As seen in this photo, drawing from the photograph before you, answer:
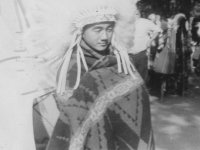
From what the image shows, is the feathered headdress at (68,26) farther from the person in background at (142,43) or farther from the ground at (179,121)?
the ground at (179,121)

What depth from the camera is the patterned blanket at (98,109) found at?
1429mm

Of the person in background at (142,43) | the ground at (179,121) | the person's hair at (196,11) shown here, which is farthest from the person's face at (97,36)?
the ground at (179,121)

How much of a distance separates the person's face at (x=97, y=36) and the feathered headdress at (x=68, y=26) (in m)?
0.02

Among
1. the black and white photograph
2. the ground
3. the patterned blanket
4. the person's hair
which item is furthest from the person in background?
the ground

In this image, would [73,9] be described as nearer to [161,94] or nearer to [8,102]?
[8,102]

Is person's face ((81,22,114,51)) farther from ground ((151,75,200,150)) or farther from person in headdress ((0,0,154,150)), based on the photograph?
ground ((151,75,200,150))

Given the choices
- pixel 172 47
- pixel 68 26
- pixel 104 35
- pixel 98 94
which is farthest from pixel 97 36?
pixel 172 47

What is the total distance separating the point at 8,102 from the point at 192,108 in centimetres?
116

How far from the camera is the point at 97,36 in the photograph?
1.42 m

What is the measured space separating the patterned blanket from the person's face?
0.18 ft

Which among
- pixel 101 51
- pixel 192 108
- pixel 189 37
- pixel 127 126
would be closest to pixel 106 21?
pixel 101 51

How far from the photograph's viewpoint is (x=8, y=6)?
1.57 metres

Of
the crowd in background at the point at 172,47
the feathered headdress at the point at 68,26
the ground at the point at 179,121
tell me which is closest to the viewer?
the feathered headdress at the point at 68,26

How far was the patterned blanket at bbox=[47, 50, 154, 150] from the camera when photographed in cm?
143
